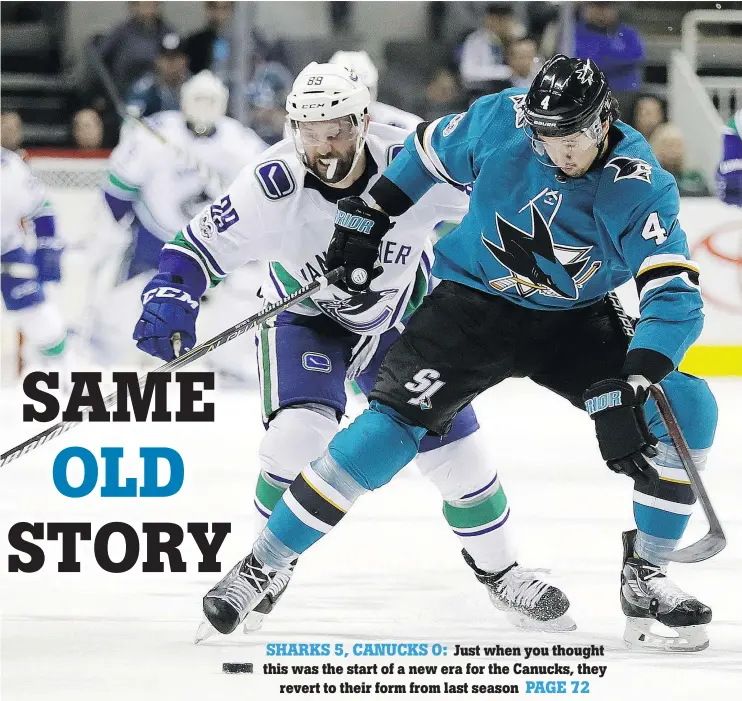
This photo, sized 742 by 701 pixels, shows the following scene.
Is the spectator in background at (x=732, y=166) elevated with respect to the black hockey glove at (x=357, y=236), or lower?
lower

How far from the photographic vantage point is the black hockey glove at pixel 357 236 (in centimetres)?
259

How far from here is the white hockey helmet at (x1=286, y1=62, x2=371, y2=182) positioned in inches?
103

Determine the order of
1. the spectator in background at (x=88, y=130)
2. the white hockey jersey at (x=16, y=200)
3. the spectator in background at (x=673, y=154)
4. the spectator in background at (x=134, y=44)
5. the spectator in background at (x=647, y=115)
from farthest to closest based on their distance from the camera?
1. the spectator in background at (x=134, y=44)
2. the spectator in background at (x=88, y=130)
3. the spectator in background at (x=647, y=115)
4. the spectator in background at (x=673, y=154)
5. the white hockey jersey at (x=16, y=200)

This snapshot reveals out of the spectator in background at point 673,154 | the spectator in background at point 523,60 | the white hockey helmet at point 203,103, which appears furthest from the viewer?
the spectator in background at point 523,60

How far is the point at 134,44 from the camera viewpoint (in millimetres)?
7328

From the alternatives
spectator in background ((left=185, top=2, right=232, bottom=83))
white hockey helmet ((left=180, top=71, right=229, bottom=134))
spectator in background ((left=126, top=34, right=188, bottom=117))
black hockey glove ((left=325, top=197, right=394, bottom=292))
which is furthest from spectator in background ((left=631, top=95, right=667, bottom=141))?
black hockey glove ((left=325, top=197, right=394, bottom=292))

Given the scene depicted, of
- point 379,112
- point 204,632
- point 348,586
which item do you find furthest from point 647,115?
point 204,632

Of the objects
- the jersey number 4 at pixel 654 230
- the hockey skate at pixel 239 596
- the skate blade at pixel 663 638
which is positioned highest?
the jersey number 4 at pixel 654 230

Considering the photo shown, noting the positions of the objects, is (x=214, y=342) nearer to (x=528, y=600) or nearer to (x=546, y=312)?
(x=546, y=312)

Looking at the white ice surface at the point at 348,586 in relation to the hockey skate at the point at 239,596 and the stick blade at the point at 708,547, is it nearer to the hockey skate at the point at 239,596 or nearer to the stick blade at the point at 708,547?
the hockey skate at the point at 239,596

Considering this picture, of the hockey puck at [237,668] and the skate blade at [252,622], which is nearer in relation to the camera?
the hockey puck at [237,668]

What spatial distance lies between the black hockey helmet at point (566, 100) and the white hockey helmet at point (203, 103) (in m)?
4.14

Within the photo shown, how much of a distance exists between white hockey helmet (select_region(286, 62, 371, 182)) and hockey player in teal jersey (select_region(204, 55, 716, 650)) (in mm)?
112

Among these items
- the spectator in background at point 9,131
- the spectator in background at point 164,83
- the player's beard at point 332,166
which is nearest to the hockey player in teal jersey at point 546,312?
the player's beard at point 332,166
